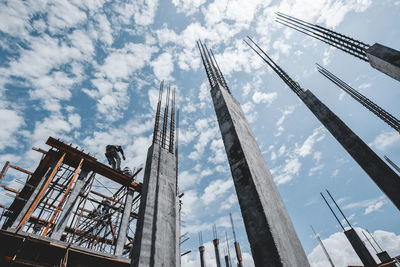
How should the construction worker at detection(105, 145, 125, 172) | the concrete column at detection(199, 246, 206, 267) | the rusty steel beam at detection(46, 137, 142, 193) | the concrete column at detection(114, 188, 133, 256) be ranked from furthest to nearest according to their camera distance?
the concrete column at detection(199, 246, 206, 267)
the construction worker at detection(105, 145, 125, 172)
the rusty steel beam at detection(46, 137, 142, 193)
the concrete column at detection(114, 188, 133, 256)

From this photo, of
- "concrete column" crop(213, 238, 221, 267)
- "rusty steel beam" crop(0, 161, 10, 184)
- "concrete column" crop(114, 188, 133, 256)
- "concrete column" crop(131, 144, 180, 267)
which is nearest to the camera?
"concrete column" crop(131, 144, 180, 267)

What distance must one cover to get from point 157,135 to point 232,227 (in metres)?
22.9

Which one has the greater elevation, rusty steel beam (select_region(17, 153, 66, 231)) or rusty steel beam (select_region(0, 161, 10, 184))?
rusty steel beam (select_region(0, 161, 10, 184))

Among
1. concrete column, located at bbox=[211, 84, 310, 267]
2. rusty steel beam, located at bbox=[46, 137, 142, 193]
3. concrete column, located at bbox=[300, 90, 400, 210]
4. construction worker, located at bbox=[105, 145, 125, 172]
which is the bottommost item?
concrete column, located at bbox=[211, 84, 310, 267]

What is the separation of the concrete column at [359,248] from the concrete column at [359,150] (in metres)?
7.60

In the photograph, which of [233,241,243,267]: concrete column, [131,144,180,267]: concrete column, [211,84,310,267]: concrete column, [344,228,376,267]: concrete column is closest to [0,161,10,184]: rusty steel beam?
[131,144,180,267]: concrete column

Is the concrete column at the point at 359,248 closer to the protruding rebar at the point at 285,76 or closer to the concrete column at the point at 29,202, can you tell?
the protruding rebar at the point at 285,76

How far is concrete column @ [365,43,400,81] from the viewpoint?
647 centimetres

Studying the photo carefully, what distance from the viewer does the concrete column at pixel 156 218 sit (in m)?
3.40

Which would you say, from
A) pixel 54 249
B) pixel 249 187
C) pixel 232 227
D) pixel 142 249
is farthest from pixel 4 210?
pixel 232 227

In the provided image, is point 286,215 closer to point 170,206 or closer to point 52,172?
point 170,206

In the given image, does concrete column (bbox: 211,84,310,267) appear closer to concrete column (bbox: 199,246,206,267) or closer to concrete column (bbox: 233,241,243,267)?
concrete column (bbox: 233,241,243,267)

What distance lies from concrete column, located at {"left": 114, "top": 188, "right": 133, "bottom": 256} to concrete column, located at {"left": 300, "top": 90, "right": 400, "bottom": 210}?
12.2 metres

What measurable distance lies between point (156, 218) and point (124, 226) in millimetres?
9250
